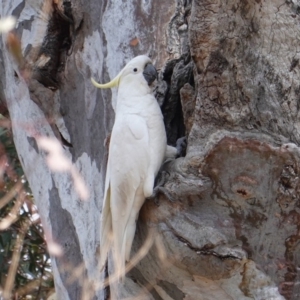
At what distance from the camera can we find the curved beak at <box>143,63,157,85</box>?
3.76ft

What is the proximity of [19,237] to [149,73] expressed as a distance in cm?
134

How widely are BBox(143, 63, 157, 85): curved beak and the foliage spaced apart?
3.92ft

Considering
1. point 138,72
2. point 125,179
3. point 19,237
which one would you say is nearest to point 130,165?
point 125,179

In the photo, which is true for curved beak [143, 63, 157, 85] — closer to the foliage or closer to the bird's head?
the bird's head

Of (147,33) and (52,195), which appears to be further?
(52,195)

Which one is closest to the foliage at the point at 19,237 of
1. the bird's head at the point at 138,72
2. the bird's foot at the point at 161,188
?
the bird's head at the point at 138,72

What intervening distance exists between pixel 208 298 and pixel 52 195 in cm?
51

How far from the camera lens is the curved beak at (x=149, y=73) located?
1.15m

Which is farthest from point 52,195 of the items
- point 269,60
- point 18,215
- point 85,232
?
point 18,215

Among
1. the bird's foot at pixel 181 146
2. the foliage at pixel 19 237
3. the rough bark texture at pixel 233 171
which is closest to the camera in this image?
the rough bark texture at pixel 233 171

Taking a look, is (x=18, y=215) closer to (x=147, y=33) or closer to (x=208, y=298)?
(x=147, y=33)

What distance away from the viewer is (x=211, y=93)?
98cm

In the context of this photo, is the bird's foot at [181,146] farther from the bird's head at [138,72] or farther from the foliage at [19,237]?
the foliage at [19,237]

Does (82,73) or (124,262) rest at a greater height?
(82,73)
